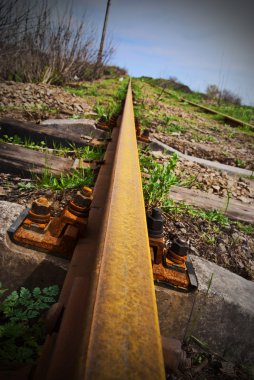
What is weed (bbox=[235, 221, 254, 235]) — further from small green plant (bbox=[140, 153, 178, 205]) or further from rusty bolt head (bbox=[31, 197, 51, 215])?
rusty bolt head (bbox=[31, 197, 51, 215])

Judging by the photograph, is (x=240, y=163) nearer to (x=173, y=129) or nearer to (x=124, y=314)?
(x=173, y=129)

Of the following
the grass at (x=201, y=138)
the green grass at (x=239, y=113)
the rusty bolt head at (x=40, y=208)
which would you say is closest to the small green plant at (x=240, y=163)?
the grass at (x=201, y=138)

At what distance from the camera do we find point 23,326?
104cm

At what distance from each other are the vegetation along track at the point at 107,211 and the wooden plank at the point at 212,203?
0.18 feet

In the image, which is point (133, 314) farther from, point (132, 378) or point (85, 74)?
point (85, 74)

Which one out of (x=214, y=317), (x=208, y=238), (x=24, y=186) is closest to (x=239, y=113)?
(x=208, y=238)

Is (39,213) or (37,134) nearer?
(39,213)

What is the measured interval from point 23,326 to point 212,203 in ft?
5.71

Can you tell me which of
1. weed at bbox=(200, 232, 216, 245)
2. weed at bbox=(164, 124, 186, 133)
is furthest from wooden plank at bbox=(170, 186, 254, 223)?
weed at bbox=(164, 124, 186, 133)

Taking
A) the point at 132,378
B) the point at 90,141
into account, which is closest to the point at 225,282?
the point at 132,378

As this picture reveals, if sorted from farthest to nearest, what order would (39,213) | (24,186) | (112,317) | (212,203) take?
(212,203)
(24,186)
(39,213)
(112,317)

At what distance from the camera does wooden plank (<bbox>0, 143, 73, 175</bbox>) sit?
86.3 inches

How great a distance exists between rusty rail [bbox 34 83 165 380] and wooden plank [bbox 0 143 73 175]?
4.71ft

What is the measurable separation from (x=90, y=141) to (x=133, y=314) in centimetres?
260
